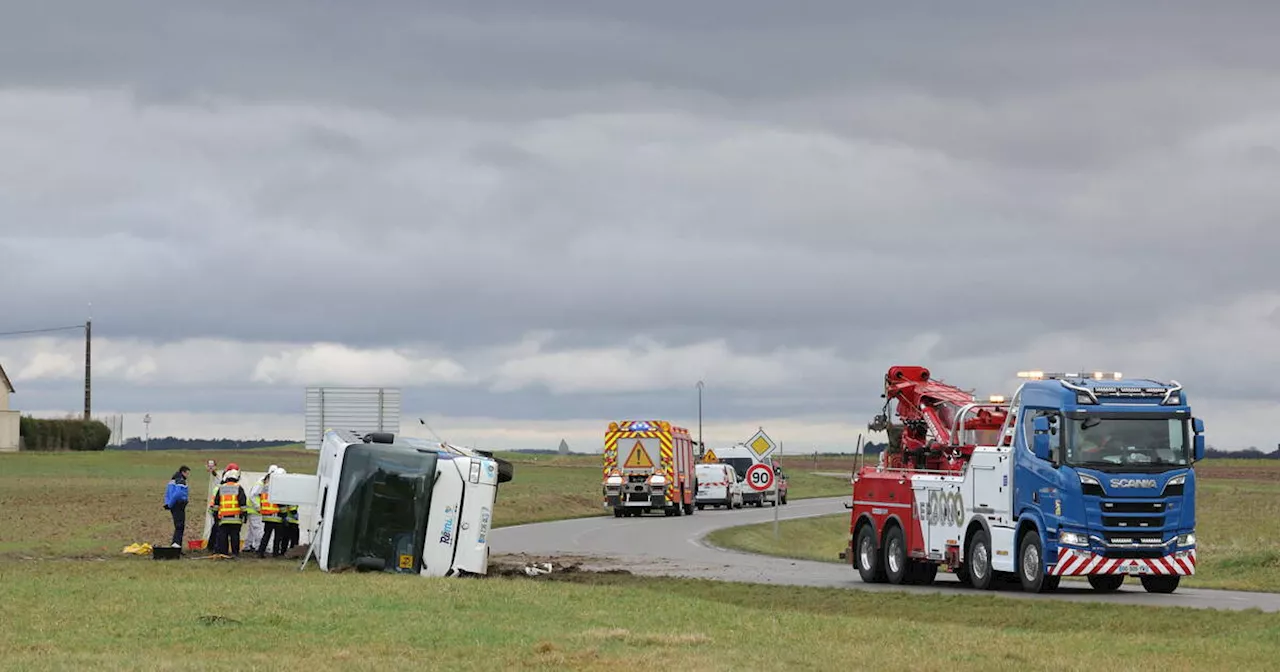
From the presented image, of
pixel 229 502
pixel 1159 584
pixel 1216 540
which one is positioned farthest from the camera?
pixel 1216 540

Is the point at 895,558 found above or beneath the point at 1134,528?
beneath

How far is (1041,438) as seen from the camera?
2600cm

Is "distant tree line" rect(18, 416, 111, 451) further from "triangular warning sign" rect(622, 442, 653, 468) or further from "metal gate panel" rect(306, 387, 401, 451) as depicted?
"metal gate panel" rect(306, 387, 401, 451)

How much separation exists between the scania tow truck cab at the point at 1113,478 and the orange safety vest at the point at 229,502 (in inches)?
607

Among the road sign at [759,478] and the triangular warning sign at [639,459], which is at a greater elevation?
the triangular warning sign at [639,459]

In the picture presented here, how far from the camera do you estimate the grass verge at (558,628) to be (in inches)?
666

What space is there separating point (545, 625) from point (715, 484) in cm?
5392

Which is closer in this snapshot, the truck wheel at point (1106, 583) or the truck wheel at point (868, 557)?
the truck wheel at point (1106, 583)

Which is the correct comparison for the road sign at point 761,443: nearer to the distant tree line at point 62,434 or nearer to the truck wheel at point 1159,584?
the truck wheel at point 1159,584

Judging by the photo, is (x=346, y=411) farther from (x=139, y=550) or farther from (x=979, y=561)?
(x=979, y=561)

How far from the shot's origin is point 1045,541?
25984 millimetres

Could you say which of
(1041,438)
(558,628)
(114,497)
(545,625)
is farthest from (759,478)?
(558,628)

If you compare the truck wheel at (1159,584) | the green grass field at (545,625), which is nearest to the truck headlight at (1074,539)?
the green grass field at (545,625)

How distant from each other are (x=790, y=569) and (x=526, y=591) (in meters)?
10.6
